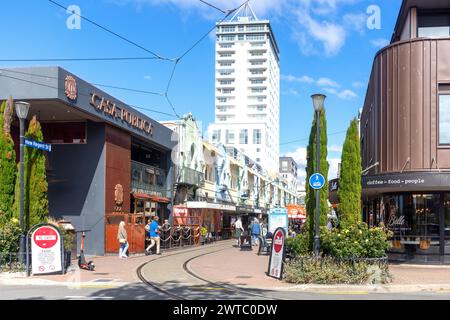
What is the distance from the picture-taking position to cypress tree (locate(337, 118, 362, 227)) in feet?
60.8

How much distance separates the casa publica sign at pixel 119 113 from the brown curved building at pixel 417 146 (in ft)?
39.1

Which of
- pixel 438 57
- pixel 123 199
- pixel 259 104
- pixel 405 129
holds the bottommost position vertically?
pixel 123 199

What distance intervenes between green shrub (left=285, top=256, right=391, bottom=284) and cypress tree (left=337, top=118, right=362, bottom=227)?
2.93m

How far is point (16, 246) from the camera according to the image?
17031 millimetres

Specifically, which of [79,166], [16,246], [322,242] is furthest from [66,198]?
[322,242]

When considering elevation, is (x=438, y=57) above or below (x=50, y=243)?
above

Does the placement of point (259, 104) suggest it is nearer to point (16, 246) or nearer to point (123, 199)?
point (123, 199)

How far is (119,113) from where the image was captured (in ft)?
89.8

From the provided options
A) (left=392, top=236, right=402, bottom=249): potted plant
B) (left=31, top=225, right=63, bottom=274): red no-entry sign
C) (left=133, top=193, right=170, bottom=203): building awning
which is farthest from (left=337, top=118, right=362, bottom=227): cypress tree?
(left=133, top=193, right=170, bottom=203): building awning

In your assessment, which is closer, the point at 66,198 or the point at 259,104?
the point at 66,198

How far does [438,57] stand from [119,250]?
1530cm

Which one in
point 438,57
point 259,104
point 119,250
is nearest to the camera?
point 438,57

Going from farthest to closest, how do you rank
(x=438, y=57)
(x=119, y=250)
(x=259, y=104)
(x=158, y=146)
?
1. (x=259, y=104)
2. (x=158, y=146)
3. (x=119, y=250)
4. (x=438, y=57)
